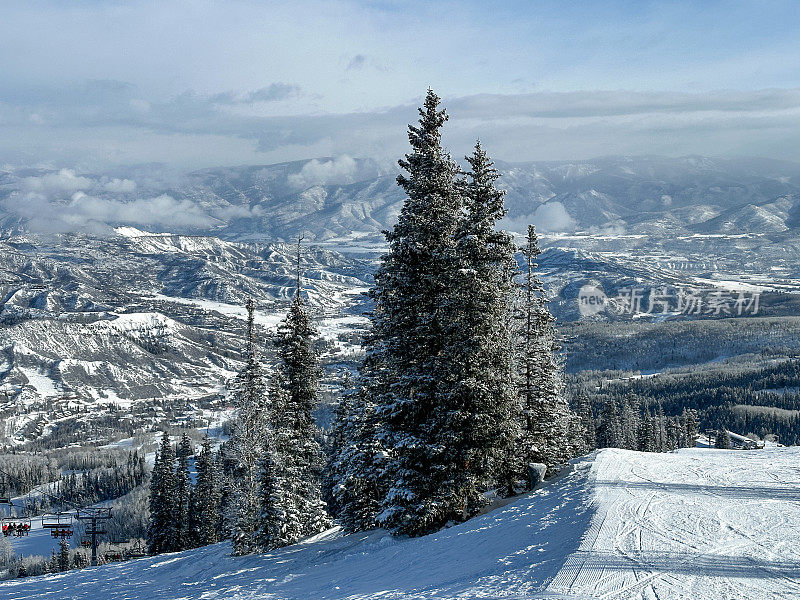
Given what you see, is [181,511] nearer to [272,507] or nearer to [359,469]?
[272,507]

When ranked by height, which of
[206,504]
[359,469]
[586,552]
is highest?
[586,552]

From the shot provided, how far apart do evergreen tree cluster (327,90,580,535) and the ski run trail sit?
184cm

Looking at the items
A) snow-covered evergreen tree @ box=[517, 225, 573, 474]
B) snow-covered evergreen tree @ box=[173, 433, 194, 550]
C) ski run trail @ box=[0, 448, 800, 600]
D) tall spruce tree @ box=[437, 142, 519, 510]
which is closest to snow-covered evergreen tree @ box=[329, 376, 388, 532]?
ski run trail @ box=[0, 448, 800, 600]

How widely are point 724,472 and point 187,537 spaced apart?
58.5m

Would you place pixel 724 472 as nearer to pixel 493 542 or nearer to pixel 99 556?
pixel 493 542

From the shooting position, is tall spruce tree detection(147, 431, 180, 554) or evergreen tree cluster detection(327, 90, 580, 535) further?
tall spruce tree detection(147, 431, 180, 554)

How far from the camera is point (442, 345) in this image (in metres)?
24.0

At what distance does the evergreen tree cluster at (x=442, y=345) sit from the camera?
2277 cm

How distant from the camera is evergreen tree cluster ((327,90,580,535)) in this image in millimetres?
22766

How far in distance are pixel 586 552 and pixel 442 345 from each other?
10.8m

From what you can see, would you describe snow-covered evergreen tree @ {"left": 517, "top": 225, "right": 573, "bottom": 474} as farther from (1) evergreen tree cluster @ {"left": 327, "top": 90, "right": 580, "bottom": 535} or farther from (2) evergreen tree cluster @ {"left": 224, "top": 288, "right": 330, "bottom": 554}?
(2) evergreen tree cluster @ {"left": 224, "top": 288, "right": 330, "bottom": 554}

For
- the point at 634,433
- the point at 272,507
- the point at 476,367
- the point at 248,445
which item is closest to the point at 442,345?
the point at 476,367

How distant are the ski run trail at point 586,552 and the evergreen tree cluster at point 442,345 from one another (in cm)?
184

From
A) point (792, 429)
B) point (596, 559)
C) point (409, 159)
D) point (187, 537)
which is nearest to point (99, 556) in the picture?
point (187, 537)
